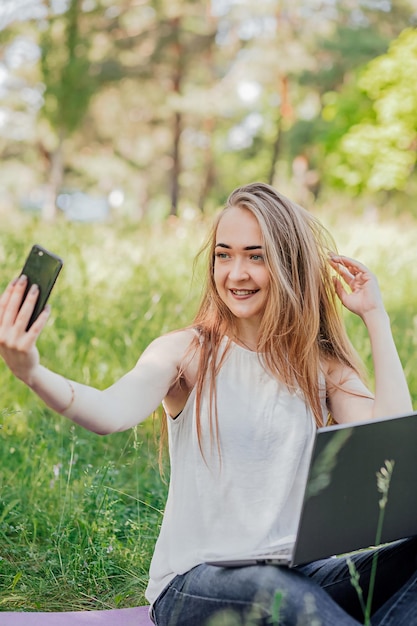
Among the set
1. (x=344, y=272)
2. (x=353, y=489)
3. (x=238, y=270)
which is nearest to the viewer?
(x=353, y=489)

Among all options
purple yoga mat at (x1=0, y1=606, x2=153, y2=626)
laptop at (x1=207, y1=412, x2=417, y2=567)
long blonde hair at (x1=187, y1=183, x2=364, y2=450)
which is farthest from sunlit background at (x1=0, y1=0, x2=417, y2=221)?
laptop at (x1=207, y1=412, x2=417, y2=567)

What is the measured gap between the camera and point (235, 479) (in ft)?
6.42

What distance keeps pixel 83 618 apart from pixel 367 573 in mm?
859

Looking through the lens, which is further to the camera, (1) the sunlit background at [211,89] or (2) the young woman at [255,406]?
(1) the sunlit background at [211,89]

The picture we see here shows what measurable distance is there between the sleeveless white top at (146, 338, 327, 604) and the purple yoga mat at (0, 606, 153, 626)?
418 millimetres

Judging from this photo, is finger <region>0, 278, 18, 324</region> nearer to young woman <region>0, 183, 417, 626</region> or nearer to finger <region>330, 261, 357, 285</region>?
young woman <region>0, 183, 417, 626</region>

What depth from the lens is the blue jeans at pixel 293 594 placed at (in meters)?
1.67

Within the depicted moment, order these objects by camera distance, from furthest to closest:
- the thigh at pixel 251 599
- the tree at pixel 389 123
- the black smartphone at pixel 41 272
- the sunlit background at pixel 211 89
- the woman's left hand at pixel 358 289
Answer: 1. the tree at pixel 389 123
2. the sunlit background at pixel 211 89
3. the woman's left hand at pixel 358 289
4. the thigh at pixel 251 599
5. the black smartphone at pixel 41 272

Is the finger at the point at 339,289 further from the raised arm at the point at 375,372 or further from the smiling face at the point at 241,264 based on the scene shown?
the smiling face at the point at 241,264

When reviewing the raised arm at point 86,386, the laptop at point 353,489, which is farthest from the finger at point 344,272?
the laptop at point 353,489

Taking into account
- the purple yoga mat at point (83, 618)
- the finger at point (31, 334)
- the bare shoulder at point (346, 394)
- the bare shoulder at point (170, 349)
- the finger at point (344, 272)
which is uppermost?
the finger at point (344, 272)

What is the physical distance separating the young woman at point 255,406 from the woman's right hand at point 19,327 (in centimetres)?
10

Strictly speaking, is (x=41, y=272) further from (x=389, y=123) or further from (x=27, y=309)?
(x=389, y=123)

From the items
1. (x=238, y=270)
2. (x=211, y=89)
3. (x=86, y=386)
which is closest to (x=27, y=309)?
(x=86, y=386)
